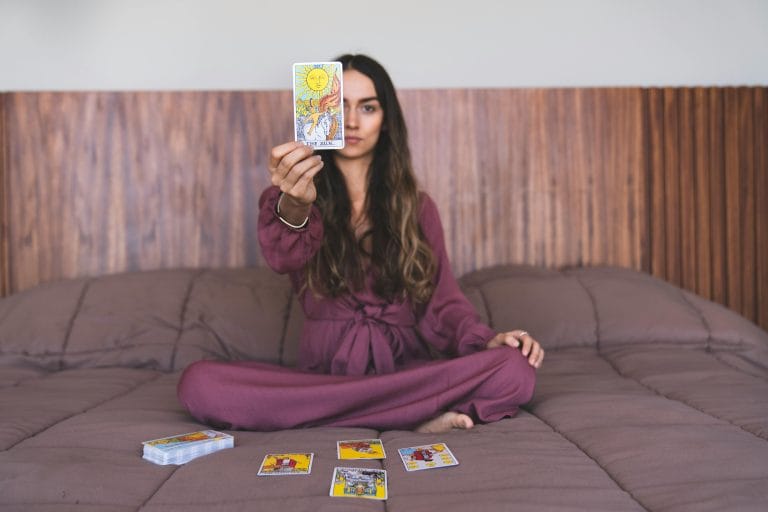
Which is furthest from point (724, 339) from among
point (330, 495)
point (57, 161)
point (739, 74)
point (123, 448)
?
point (57, 161)

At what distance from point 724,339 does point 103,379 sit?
2138 millimetres

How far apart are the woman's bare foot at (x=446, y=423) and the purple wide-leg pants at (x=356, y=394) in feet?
0.07

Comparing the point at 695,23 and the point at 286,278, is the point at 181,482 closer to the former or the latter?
the point at 286,278

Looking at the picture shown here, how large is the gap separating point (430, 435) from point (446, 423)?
0.25 feet

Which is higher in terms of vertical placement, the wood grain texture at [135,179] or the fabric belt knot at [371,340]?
the wood grain texture at [135,179]

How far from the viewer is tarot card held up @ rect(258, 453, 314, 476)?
1195 millimetres

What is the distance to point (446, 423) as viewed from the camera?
5.12 feet

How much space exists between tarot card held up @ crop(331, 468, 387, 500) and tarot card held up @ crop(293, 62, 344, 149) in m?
0.78

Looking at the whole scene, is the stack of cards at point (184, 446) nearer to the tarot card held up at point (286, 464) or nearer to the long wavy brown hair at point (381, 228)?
the tarot card held up at point (286, 464)

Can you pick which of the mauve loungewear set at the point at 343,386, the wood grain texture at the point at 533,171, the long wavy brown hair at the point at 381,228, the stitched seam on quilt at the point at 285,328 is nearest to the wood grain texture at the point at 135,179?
the stitched seam on quilt at the point at 285,328

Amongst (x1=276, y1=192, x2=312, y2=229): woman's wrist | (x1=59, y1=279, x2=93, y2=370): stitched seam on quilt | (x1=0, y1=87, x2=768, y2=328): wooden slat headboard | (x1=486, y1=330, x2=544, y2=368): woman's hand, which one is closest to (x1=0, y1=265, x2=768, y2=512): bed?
(x1=59, y1=279, x2=93, y2=370): stitched seam on quilt

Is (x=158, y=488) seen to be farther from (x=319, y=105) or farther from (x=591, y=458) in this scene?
(x=319, y=105)

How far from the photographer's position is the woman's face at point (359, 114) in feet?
6.63

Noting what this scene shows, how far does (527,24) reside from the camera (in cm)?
315
